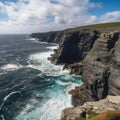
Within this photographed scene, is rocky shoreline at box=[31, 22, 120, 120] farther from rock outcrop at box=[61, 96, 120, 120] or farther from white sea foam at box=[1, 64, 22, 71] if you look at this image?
white sea foam at box=[1, 64, 22, 71]

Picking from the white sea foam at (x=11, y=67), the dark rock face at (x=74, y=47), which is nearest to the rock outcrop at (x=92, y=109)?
the white sea foam at (x=11, y=67)

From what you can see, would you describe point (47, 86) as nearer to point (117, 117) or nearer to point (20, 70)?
point (20, 70)

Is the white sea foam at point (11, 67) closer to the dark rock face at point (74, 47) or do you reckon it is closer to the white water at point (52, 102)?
the dark rock face at point (74, 47)

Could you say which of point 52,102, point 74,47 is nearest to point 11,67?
point 74,47

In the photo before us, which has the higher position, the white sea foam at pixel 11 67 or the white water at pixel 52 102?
the white water at pixel 52 102

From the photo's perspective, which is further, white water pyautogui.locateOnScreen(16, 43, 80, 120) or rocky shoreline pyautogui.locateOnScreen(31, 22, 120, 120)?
rocky shoreline pyautogui.locateOnScreen(31, 22, 120, 120)

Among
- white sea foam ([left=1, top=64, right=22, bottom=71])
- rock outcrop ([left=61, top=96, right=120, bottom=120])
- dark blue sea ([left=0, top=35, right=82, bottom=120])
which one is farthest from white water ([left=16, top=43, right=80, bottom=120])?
white sea foam ([left=1, top=64, right=22, bottom=71])

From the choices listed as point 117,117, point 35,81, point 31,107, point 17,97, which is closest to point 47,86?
point 35,81

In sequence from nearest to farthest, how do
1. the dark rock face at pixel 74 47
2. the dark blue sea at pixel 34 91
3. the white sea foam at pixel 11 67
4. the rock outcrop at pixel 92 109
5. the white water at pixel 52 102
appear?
the rock outcrop at pixel 92 109, the white water at pixel 52 102, the dark blue sea at pixel 34 91, the white sea foam at pixel 11 67, the dark rock face at pixel 74 47

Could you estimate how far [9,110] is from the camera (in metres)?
54.8

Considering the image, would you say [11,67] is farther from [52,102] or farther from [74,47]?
[52,102]

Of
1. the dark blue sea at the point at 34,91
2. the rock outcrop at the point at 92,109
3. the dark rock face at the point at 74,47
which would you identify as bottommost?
the dark blue sea at the point at 34,91

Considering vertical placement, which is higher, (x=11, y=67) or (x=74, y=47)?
(x=74, y=47)

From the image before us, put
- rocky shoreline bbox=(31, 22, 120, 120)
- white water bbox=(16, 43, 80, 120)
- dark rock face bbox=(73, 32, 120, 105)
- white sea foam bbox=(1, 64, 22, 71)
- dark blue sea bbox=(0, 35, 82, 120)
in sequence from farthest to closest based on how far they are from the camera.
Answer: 1. white sea foam bbox=(1, 64, 22, 71)
2. dark blue sea bbox=(0, 35, 82, 120)
3. rocky shoreline bbox=(31, 22, 120, 120)
4. dark rock face bbox=(73, 32, 120, 105)
5. white water bbox=(16, 43, 80, 120)
